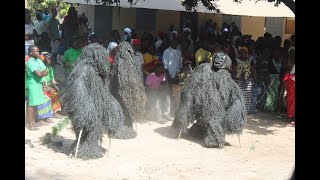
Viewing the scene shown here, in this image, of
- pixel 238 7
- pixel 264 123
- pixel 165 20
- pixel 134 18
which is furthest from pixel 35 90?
pixel 165 20

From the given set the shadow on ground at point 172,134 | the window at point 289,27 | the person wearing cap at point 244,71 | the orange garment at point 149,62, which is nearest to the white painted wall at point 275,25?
the window at point 289,27

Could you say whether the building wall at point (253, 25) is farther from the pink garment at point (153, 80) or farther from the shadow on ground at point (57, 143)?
the shadow on ground at point (57, 143)

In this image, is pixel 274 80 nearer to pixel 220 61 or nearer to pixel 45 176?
pixel 220 61

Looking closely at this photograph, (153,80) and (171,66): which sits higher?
(171,66)

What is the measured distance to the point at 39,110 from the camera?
8.33 metres

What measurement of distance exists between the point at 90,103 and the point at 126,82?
1.29 metres

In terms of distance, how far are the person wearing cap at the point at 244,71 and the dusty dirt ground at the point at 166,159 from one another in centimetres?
152

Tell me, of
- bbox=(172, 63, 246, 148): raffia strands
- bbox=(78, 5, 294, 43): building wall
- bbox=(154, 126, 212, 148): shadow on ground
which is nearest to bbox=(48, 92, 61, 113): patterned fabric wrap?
bbox=(154, 126, 212, 148): shadow on ground

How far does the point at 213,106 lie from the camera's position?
7406 millimetres

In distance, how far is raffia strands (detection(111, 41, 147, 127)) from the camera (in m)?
7.53

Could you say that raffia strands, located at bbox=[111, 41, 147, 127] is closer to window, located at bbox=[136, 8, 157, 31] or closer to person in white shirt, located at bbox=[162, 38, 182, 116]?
person in white shirt, located at bbox=[162, 38, 182, 116]

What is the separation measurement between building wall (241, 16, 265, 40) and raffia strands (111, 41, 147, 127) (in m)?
14.0

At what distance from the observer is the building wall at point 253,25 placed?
68.1 feet
